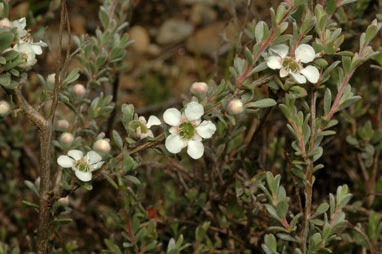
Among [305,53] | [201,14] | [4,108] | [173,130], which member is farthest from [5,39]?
[201,14]

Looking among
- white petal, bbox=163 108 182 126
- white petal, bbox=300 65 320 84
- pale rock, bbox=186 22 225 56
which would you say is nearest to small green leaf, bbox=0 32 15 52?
white petal, bbox=163 108 182 126

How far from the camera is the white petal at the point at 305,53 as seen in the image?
1.57 m

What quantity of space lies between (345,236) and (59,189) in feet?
4.22

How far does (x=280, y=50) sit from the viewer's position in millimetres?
1590

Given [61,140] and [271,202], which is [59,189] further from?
[271,202]

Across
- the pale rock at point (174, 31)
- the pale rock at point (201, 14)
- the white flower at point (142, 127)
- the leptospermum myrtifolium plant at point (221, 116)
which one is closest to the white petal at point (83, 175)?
the leptospermum myrtifolium plant at point (221, 116)

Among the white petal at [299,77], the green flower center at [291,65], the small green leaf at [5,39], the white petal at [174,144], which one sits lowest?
the white petal at [174,144]

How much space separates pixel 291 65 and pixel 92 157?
28.3 inches

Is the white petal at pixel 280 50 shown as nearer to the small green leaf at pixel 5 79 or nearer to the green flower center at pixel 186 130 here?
the green flower center at pixel 186 130

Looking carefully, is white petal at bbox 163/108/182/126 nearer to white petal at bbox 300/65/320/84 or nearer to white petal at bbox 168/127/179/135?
white petal at bbox 168/127/179/135

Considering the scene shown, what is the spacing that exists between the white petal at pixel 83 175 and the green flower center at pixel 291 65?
2.38 feet

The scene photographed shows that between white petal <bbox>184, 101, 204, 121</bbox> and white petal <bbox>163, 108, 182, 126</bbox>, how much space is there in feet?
0.15

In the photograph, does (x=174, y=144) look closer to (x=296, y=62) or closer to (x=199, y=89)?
(x=199, y=89)

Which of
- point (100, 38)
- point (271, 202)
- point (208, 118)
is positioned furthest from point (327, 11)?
point (100, 38)
